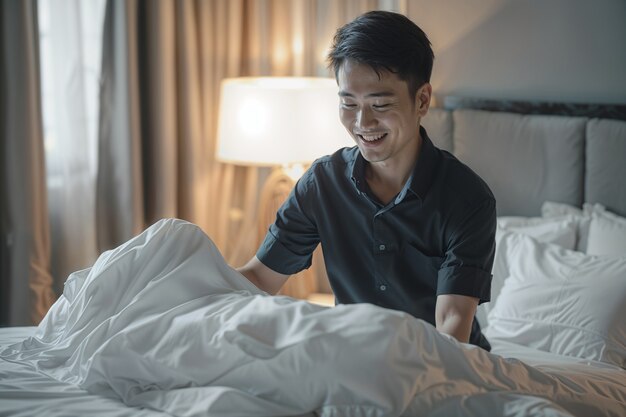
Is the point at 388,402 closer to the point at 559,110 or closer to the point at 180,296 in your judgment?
the point at 180,296

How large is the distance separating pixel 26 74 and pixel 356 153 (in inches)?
61.0

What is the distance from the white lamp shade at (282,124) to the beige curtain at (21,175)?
29.2 inches

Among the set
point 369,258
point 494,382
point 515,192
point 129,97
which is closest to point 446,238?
point 369,258

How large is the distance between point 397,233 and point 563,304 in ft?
2.37

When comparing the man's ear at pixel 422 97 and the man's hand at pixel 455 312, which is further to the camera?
the man's ear at pixel 422 97

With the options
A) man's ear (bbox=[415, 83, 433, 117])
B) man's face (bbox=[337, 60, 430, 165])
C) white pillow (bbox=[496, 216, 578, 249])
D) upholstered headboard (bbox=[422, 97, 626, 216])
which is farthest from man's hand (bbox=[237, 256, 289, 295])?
upholstered headboard (bbox=[422, 97, 626, 216])

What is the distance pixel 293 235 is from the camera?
216 cm

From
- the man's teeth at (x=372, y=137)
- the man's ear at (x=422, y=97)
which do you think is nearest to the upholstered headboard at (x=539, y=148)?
the man's ear at (x=422, y=97)

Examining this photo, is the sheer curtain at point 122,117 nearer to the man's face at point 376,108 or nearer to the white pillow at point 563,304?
the white pillow at point 563,304

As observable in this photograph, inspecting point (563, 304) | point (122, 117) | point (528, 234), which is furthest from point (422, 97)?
point (122, 117)

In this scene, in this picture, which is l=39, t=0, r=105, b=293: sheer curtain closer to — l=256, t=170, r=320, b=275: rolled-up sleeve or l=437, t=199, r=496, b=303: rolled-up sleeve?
l=256, t=170, r=320, b=275: rolled-up sleeve

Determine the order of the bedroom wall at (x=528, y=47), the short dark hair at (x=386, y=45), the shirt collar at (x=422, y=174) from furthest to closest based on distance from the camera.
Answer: the bedroom wall at (x=528, y=47) → the shirt collar at (x=422, y=174) → the short dark hair at (x=386, y=45)

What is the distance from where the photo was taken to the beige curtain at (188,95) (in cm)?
344

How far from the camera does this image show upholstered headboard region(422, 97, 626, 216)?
296cm
